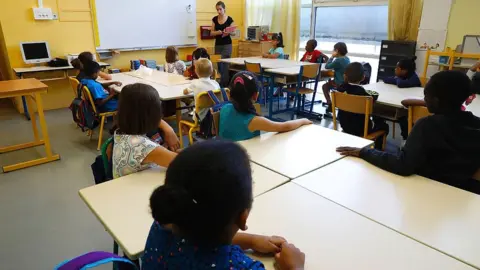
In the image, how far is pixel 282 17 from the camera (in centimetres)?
667

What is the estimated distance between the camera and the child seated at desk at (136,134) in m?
1.49

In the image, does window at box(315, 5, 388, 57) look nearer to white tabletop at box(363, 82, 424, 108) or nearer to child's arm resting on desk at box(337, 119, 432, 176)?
white tabletop at box(363, 82, 424, 108)

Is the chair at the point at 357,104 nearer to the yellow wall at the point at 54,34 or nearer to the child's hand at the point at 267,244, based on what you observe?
the child's hand at the point at 267,244

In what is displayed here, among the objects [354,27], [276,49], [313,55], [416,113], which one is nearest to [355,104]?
[416,113]

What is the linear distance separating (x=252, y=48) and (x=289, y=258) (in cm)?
644

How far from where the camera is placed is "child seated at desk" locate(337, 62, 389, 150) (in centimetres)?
300

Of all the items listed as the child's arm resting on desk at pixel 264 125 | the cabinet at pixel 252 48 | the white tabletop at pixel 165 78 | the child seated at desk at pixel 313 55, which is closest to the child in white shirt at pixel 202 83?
the white tabletop at pixel 165 78

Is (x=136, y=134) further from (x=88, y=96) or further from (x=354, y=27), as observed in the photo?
(x=354, y=27)

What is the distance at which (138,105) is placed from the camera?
4.91ft

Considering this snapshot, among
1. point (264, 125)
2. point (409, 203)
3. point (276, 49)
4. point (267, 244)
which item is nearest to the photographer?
point (267, 244)

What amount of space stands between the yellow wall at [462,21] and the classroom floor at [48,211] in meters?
1.79

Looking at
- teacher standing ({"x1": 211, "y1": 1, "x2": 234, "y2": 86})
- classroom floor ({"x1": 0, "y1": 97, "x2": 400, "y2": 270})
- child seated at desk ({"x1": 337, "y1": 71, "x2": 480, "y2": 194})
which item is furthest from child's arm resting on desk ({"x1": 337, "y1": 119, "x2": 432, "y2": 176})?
teacher standing ({"x1": 211, "y1": 1, "x2": 234, "y2": 86})

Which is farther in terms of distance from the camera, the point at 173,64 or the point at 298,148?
the point at 173,64

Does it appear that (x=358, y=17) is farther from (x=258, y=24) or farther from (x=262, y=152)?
(x=262, y=152)
